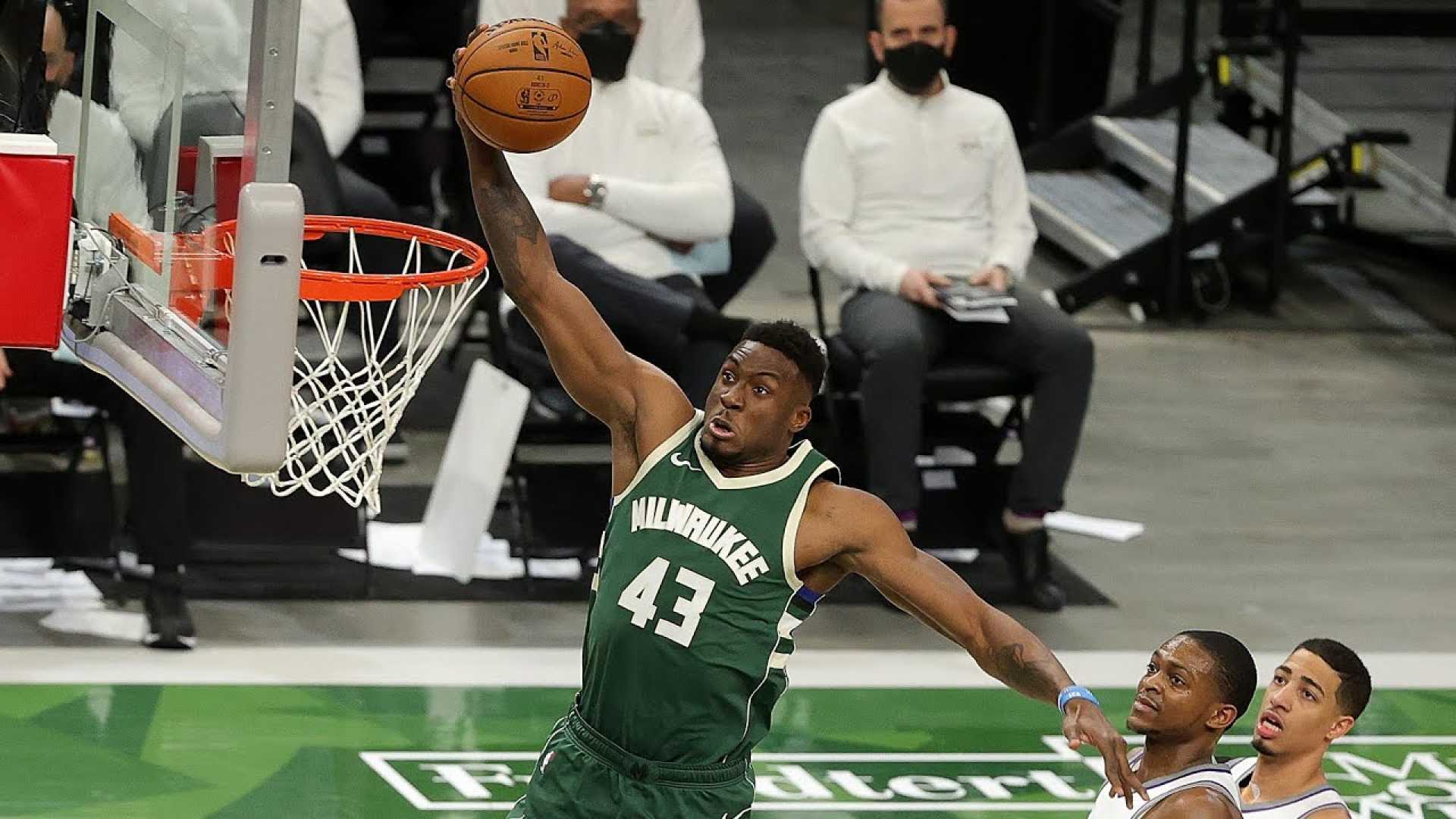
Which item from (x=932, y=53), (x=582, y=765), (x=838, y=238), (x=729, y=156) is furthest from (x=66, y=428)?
(x=729, y=156)

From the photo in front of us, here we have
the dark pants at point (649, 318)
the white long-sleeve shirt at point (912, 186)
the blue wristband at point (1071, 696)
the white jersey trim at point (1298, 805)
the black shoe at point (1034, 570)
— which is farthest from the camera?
the white long-sleeve shirt at point (912, 186)

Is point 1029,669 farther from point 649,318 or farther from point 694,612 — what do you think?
point 649,318

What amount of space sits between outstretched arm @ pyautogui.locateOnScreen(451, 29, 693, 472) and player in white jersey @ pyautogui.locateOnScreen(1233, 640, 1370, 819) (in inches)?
55.2

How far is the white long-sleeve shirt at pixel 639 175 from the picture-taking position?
25.0 feet

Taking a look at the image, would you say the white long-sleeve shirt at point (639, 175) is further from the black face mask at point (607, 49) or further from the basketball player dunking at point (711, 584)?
the basketball player dunking at point (711, 584)

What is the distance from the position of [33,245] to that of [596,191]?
3510mm

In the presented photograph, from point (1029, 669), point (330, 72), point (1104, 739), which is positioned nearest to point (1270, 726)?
point (1029, 669)

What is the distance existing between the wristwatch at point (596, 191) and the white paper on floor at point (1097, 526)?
6.82ft

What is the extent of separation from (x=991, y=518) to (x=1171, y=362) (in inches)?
120

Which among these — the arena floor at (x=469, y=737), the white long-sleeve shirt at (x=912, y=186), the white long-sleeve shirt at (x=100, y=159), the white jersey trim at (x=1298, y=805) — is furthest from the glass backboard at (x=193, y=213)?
the white long-sleeve shirt at (x=912, y=186)

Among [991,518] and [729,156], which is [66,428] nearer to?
[991,518]

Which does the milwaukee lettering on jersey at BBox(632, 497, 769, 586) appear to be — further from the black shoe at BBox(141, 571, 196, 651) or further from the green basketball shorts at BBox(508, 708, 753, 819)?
the black shoe at BBox(141, 571, 196, 651)

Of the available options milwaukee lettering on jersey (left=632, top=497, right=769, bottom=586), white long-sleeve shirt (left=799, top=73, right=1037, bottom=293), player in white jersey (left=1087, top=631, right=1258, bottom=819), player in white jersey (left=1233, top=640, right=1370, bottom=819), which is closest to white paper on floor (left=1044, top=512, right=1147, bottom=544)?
white long-sleeve shirt (left=799, top=73, right=1037, bottom=293)

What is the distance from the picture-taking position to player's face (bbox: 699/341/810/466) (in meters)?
4.45
